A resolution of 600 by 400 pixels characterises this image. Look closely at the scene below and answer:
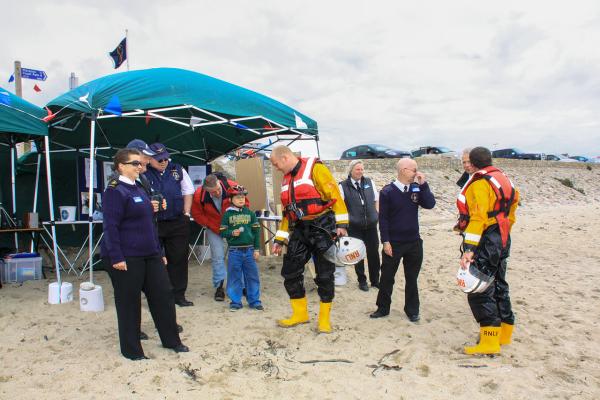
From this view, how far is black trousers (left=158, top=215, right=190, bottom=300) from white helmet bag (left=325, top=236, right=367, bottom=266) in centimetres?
185

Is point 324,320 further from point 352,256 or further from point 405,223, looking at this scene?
point 405,223

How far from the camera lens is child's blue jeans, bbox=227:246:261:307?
5.01 metres

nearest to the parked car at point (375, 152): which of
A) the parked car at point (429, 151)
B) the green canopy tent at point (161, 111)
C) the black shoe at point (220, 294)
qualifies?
the parked car at point (429, 151)

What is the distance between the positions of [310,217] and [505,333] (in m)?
1.96

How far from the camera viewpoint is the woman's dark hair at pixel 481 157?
3.59 meters

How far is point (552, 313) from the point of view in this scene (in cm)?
482

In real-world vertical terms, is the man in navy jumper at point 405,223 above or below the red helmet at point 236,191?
below

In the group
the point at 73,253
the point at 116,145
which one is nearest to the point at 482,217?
the point at 116,145

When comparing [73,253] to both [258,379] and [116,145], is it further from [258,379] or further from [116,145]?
[258,379]

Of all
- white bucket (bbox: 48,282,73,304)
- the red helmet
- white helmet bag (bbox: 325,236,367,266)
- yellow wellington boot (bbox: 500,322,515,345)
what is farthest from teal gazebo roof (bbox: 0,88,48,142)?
yellow wellington boot (bbox: 500,322,515,345)

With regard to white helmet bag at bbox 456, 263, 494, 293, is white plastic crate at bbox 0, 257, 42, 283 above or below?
below

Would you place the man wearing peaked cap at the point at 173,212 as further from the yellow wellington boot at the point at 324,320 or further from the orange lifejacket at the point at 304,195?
the yellow wellington boot at the point at 324,320

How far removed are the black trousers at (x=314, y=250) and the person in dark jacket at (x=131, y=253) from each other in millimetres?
1180

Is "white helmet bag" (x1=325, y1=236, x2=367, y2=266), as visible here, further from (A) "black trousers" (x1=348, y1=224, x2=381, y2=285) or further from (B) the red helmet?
(A) "black trousers" (x1=348, y1=224, x2=381, y2=285)
